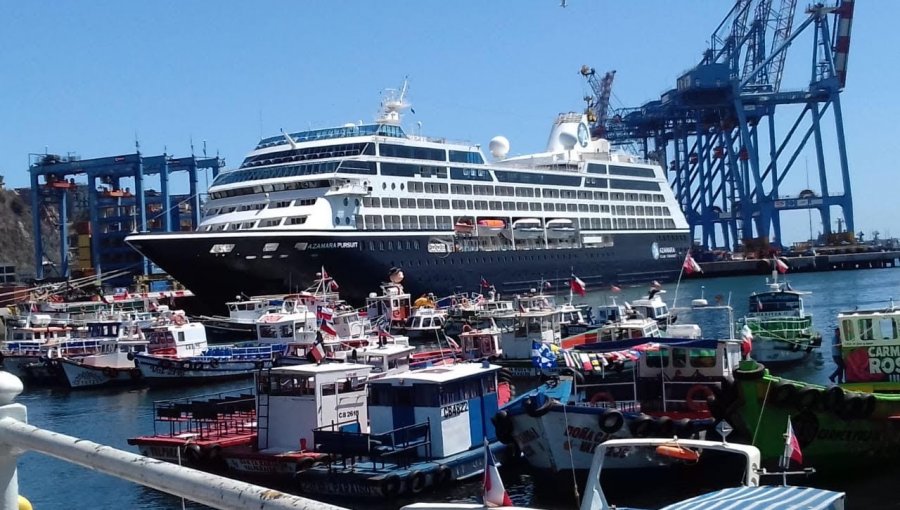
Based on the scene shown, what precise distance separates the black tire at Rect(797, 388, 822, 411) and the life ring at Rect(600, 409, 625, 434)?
298cm

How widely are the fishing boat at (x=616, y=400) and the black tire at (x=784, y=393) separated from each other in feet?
3.15

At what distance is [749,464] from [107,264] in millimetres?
80916

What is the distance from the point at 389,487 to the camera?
1625 cm

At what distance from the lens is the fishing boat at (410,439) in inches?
661

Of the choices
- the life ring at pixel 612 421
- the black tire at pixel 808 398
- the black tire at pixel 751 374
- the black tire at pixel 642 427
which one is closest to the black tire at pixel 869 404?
the black tire at pixel 808 398

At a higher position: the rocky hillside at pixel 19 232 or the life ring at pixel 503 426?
the rocky hillside at pixel 19 232

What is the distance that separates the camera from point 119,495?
758 inches

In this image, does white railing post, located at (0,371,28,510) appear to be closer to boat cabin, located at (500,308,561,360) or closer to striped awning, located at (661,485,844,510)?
striped awning, located at (661,485,844,510)

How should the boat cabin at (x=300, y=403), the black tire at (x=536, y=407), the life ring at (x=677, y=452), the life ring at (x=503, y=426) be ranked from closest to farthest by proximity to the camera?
the life ring at (x=677, y=452), the black tire at (x=536, y=407), the life ring at (x=503, y=426), the boat cabin at (x=300, y=403)

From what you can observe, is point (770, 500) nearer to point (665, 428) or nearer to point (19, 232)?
point (665, 428)

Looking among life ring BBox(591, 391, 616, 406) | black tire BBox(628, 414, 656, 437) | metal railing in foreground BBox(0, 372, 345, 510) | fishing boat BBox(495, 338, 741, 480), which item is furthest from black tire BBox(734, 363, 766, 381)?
metal railing in foreground BBox(0, 372, 345, 510)

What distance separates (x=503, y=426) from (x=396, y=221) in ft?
138

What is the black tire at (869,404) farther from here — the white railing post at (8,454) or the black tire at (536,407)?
the white railing post at (8,454)

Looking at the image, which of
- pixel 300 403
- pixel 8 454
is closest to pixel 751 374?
pixel 300 403
